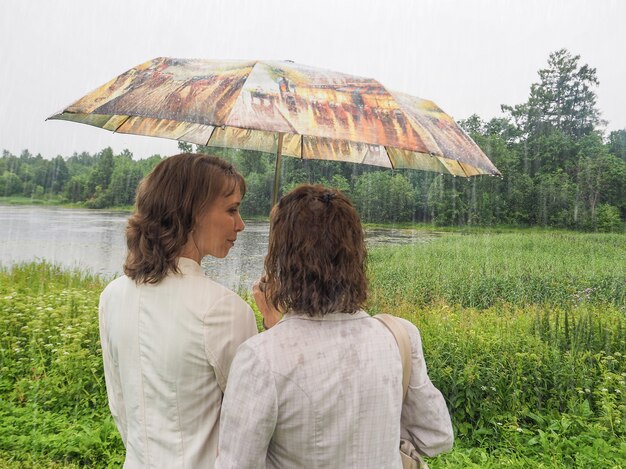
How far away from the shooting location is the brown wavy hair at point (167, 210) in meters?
1.12

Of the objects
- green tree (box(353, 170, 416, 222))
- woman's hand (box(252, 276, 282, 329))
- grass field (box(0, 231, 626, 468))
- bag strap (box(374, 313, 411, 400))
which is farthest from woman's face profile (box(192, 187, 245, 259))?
green tree (box(353, 170, 416, 222))

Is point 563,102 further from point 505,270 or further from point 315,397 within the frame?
point 315,397

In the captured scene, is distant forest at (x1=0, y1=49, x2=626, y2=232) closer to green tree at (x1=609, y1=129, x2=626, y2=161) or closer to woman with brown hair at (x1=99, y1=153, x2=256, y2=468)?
green tree at (x1=609, y1=129, x2=626, y2=161)

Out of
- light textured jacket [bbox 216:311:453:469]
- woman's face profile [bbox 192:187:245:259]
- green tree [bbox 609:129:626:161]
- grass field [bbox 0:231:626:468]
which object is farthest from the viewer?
green tree [bbox 609:129:626:161]

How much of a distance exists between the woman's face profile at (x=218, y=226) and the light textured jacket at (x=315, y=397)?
308 millimetres

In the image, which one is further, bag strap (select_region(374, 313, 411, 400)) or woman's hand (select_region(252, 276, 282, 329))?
woman's hand (select_region(252, 276, 282, 329))

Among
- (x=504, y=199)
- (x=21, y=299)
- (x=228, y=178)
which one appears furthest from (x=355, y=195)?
(x=228, y=178)

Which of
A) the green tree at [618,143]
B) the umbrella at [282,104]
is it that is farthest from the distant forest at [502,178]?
the umbrella at [282,104]

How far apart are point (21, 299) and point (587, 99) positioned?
6.77 meters

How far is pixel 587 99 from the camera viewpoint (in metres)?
6.35

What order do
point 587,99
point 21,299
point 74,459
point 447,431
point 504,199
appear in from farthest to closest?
point 504,199 < point 587,99 < point 21,299 < point 74,459 < point 447,431

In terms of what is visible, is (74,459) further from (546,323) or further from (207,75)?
(546,323)

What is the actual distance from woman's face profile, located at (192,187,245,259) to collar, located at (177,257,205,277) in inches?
1.9

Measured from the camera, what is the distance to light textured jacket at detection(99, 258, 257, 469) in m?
1.05
